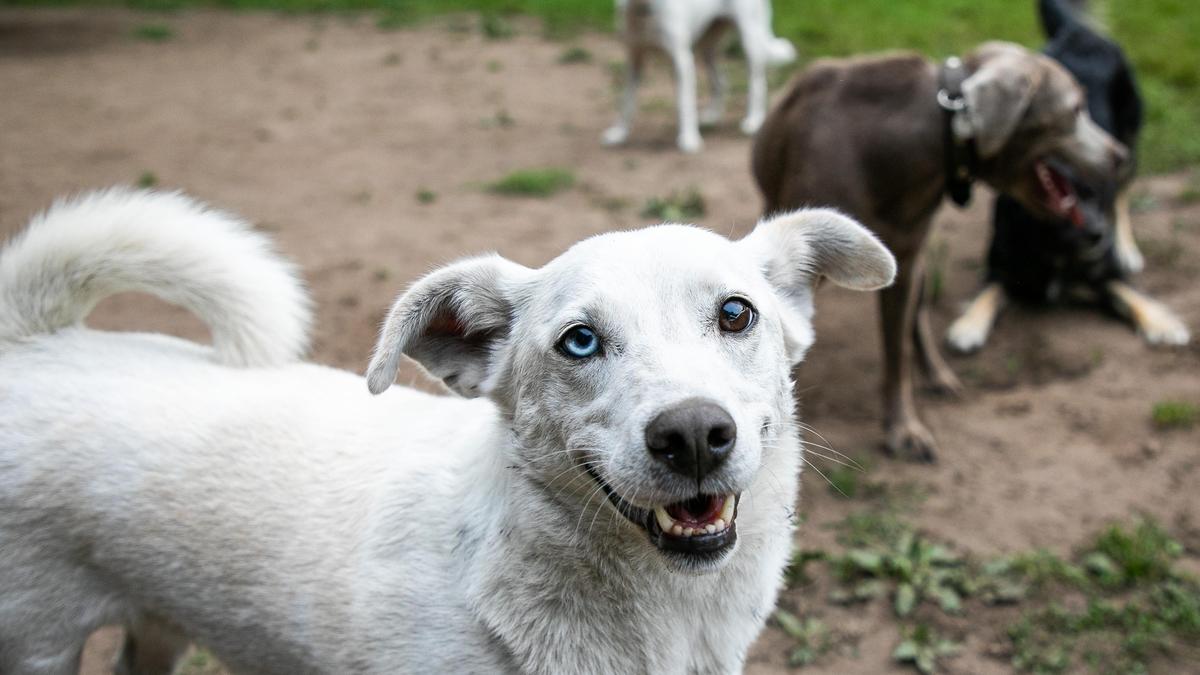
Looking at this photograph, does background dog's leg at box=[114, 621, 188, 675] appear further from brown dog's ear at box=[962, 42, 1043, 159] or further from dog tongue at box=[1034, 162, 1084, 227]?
dog tongue at box=[1034, 162, 1084, 227]

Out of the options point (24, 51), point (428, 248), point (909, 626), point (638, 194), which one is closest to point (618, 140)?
point (638, 194)

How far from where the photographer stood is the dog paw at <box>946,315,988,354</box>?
525 cm

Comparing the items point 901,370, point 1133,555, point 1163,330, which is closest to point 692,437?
point 1133,555

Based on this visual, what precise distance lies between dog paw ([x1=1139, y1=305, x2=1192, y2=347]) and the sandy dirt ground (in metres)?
0.08

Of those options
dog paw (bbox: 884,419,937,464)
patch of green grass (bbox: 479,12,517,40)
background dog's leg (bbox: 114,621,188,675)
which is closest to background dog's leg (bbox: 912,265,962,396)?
dog paw (bbox: 884,419,937,464)

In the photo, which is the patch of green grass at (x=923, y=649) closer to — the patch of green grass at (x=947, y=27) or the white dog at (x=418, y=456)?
the white dog at (x=418, y=456)

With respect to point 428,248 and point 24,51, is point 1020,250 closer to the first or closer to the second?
point 428,248

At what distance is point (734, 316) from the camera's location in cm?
212

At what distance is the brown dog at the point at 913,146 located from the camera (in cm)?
410

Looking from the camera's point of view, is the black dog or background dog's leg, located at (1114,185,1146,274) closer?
the black dog

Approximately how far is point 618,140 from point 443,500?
20.5ft

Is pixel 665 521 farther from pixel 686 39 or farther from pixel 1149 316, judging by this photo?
pixel 686 39

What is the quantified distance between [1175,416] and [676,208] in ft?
10.8

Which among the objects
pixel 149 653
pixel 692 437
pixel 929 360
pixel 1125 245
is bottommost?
pixel 1125 245
